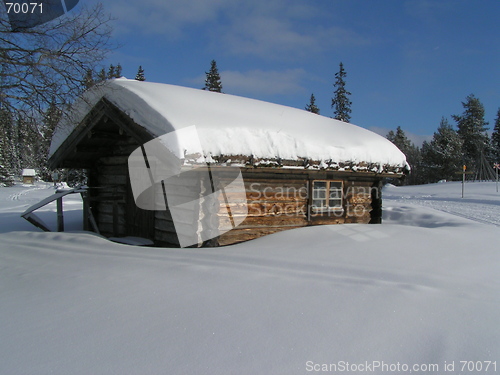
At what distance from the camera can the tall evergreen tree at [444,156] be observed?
4162 cm

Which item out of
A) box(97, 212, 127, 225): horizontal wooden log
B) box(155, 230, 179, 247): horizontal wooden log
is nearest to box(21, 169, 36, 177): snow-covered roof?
box(97, 212, 127, 225): horizontal wooden log

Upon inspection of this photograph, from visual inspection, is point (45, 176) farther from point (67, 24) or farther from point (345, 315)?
point (345, 315)

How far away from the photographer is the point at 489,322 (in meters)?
2.92

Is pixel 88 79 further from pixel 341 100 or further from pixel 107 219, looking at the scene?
pixel 341 100

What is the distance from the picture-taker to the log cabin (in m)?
6.15

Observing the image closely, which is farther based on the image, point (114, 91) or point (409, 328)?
point (114, 91)

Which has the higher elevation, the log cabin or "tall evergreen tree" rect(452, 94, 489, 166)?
"tall evergreen tree" rect(452, 94, 489, 166)

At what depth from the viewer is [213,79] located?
36.4 metres

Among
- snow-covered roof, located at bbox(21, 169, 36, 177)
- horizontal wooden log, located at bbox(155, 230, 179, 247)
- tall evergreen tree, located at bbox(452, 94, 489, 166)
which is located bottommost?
horizontal wooden log, located at bbox(155, 230, 179, 247)

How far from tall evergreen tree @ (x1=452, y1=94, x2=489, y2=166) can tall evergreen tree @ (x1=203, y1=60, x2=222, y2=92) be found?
3758cm

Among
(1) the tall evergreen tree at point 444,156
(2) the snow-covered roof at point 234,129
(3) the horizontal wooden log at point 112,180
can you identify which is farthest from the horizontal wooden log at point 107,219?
(1) the tall evergreen tree at point 444,156

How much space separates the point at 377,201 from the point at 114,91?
7.91m

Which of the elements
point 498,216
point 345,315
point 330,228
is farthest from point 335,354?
point 498,216

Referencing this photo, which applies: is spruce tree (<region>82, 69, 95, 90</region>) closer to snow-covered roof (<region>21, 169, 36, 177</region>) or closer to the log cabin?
the log cabin
